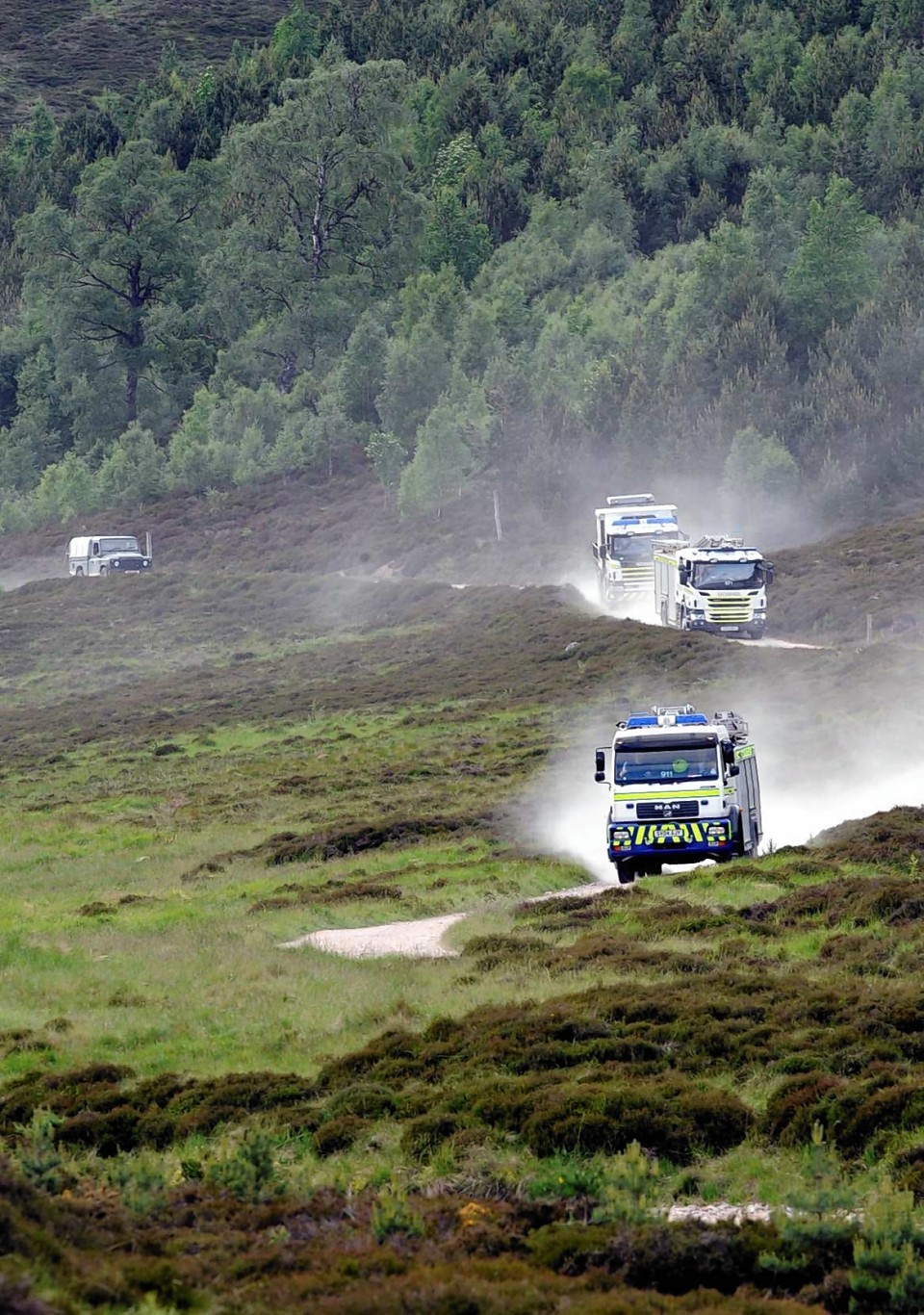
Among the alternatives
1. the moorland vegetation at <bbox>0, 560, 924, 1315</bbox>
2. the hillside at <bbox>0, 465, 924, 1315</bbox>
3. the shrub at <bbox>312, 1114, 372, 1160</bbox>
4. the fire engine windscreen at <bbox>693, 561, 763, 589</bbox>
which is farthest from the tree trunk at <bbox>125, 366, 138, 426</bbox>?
the shrub at <bbox>312, 1114, 372, 1160</bbox>

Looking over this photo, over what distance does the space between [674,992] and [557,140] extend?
142 m

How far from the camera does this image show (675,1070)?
1775cm

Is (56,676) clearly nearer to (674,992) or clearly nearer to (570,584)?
(570,584)

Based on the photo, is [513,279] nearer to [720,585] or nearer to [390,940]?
[720,585]

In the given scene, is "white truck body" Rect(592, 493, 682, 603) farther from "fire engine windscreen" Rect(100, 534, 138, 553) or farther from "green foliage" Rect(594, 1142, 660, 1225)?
"green foliage" Rect(594, 1142, 660, 1225)

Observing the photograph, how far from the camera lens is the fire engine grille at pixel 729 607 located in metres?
61.4

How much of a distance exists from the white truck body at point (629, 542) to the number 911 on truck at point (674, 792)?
116 ft

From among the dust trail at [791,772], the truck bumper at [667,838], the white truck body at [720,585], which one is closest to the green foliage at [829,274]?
the white truck body at [720,585]

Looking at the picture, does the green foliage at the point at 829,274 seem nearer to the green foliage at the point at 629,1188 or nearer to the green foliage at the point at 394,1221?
the green foliage at the point at 629,1188

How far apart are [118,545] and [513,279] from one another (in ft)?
134

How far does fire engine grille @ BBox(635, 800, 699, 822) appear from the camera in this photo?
30.9 meters

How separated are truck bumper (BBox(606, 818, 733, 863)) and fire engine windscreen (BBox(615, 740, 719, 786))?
854mm

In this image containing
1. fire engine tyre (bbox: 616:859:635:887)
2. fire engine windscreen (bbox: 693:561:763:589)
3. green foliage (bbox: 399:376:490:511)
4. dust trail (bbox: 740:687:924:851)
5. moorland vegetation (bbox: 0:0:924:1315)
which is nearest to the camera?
moorland vegetation (bbox: 0:0:924:1315)

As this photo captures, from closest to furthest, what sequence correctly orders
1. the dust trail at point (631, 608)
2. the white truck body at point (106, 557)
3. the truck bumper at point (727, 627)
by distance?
the truck bumper at point (727, 627), the dust trail at point (631, 608), the white truck body at point (106, 557)
